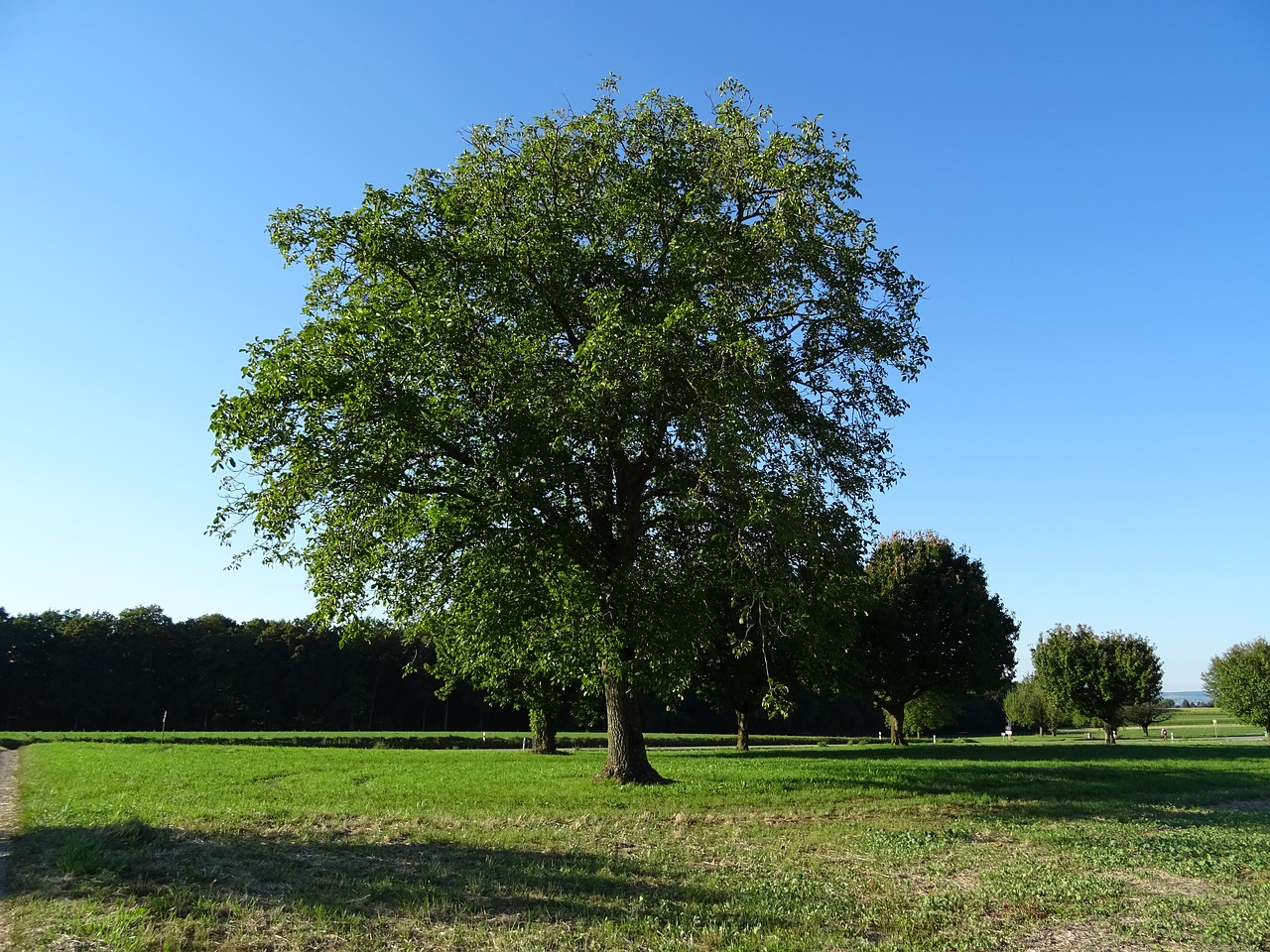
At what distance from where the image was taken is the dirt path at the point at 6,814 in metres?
6.64

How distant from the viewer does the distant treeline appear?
249ft

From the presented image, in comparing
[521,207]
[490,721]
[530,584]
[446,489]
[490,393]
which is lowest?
[490,721]

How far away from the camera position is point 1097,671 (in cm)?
5147

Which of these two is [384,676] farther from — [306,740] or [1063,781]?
[1063,781]

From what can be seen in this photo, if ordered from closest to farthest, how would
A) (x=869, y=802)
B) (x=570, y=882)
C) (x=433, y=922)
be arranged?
1. (x=433, y=922)
2. (x=570, y=882)
3. (x=869, y=802)

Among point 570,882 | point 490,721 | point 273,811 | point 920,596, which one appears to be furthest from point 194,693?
point 570,882

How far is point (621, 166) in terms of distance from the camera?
18688mm

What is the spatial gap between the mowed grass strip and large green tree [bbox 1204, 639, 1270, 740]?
42.0 metres

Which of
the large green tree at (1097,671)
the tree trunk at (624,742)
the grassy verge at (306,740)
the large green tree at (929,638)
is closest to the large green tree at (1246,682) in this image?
the large green tree at (1097,671)

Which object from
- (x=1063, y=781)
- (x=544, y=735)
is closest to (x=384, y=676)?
(x=544, y=735)

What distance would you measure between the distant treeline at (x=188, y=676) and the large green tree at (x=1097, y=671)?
2551cm

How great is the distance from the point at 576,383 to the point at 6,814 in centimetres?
1252

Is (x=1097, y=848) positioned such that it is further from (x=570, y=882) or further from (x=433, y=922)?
(x=433, y=922)

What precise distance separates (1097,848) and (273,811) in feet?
42.9
